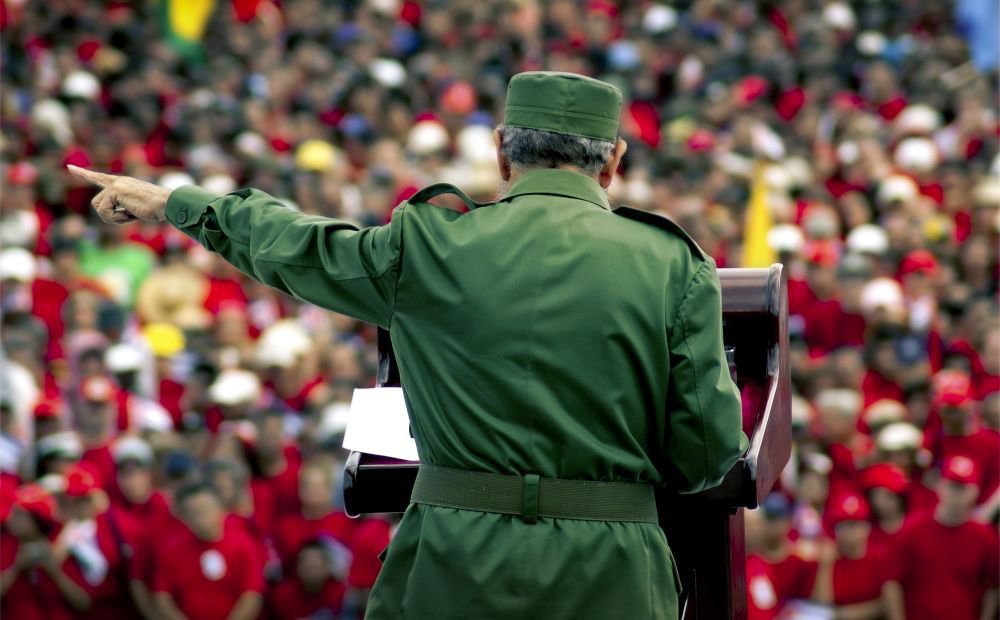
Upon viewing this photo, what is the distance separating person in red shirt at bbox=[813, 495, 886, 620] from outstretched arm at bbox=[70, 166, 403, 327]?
17.2 ft

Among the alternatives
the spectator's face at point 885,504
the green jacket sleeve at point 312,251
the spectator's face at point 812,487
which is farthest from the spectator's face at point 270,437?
the green jacket sleeve at point 312,251

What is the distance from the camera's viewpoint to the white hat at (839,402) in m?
8.68

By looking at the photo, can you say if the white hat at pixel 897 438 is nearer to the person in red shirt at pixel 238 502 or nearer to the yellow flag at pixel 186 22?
the person in red shirt at pixel 238 502

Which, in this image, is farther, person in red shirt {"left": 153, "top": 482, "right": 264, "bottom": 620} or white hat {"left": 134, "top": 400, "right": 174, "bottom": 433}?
white hat {"left": 134, "top": 400, "right": 174, "bottom": 433}

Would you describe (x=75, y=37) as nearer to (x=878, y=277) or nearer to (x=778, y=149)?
(x=778, y=149)

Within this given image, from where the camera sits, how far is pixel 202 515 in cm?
755

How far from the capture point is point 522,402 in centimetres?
282

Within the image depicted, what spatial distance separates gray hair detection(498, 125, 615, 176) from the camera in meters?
2.94

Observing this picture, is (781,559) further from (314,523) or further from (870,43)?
(870,43)

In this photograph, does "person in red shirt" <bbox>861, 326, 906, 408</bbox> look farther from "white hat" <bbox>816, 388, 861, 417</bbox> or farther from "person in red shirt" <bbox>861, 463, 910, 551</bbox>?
"person in red shirt" <bbox>861, 463, 910, 551</bbox>

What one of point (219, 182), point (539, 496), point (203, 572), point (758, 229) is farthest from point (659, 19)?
point (539, 496)

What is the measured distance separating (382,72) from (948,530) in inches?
273

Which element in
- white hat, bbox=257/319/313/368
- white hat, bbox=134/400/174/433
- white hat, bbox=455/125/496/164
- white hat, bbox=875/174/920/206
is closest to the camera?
white hat, bbox=134/400/174/433

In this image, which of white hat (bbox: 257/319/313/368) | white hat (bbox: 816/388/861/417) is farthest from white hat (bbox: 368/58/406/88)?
white hat (bbox: 816/388/861/417)
